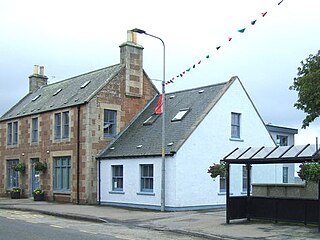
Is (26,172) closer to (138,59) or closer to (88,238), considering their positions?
(138,59)

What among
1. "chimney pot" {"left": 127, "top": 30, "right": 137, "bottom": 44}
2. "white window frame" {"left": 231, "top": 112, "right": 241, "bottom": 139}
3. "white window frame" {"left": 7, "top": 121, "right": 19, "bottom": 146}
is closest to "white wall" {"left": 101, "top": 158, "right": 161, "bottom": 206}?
"white window frame" {"left": 231, "top": 112, "right": 241, "bottom": 139}

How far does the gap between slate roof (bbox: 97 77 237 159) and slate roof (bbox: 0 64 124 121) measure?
3151mm

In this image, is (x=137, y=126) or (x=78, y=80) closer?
(x=137, y=126)

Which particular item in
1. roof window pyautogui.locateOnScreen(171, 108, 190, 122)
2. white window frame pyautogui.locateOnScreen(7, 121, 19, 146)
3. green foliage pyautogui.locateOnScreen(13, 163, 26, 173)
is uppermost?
roof window pyautogui.locateOnScreen(171, 108, 190, 122)

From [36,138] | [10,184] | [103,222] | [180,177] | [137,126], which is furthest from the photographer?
[10,184]

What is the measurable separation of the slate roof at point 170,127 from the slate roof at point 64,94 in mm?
3151

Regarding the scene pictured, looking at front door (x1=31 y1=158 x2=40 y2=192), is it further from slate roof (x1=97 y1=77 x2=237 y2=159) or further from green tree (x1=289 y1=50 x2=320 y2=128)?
green tree (x1=289 y1=50 x2=320 y2=128)

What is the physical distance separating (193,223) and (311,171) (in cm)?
530

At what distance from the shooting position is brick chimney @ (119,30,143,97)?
30203 millimetres

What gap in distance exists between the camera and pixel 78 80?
34375 millimetres

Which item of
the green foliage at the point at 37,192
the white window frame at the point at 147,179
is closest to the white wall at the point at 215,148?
the white window frame at the point at 147,179

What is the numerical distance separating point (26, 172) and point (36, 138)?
8.41 feet

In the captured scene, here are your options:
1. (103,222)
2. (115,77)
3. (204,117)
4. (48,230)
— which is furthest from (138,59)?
(48,230)

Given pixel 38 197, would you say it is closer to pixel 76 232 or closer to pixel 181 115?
pixel 181 115
